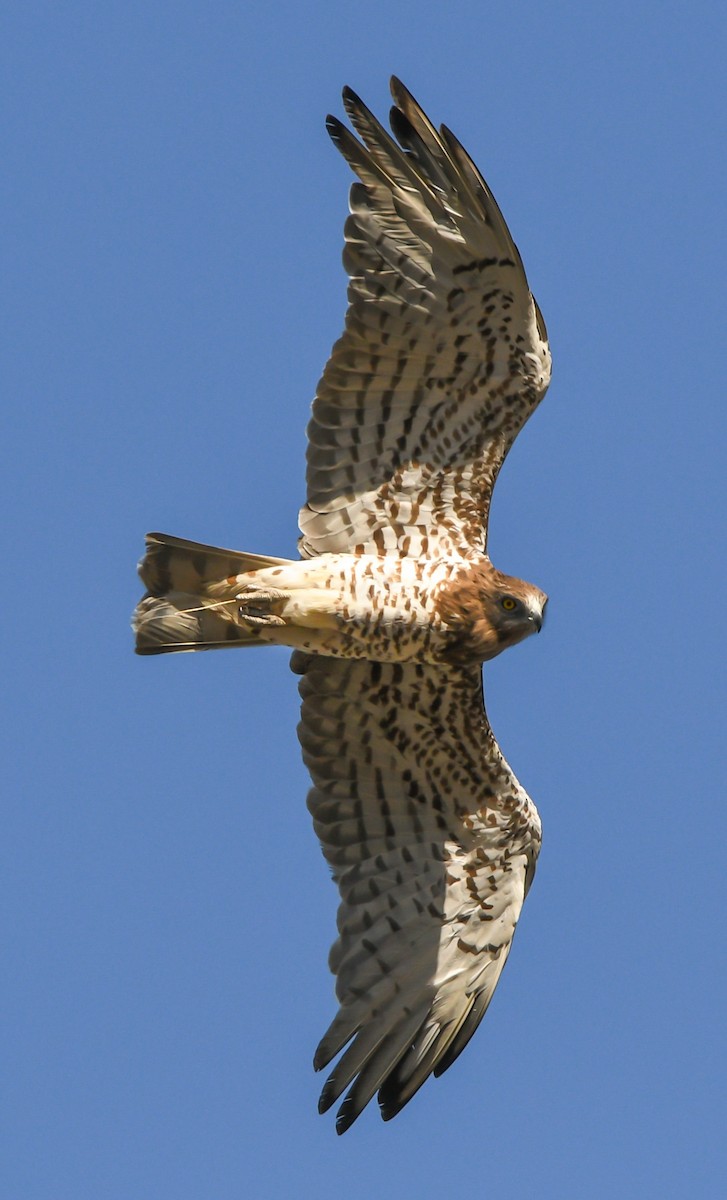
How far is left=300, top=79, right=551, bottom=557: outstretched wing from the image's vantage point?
A: 10.3 metres

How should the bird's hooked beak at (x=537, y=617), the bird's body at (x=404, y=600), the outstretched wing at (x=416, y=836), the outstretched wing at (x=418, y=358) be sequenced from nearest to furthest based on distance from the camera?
1. the outstretched wing at (x=418, y=358)
2. the bird's body at (x=404, y=600)
3. the bird's hooked beak at (x=537, y=617)
4. the outstretched wing at (x=416, y=836)

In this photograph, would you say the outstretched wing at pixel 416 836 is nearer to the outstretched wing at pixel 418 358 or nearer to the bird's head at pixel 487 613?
the bird's head at pixel 487 613

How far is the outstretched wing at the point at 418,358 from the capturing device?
10336mm

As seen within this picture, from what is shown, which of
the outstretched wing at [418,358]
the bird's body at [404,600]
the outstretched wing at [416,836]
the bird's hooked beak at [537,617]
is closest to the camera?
the outstretched wing at [418,358]

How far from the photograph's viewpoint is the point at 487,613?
10.6 m

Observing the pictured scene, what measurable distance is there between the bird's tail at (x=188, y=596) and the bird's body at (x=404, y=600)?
0.04ft

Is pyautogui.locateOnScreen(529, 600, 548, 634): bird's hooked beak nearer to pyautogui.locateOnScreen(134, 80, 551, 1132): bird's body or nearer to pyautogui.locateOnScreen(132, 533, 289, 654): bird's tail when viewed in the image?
pyautogui.locateOnScreen(134, 80, 551, 1132): bird's body

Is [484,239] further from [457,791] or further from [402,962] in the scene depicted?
[402,962]

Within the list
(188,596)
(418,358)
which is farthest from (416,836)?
(418,358)

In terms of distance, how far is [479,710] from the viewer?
11.3 meters

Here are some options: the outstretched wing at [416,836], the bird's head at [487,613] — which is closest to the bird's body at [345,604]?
the bird's head at [487,613]

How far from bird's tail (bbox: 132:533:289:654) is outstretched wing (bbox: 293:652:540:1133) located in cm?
83

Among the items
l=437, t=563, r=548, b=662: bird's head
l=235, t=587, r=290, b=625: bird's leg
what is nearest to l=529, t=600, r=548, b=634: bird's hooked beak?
l=437, t=563, r=548, b=662: bird's head

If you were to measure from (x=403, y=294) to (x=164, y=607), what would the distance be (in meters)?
2.16
